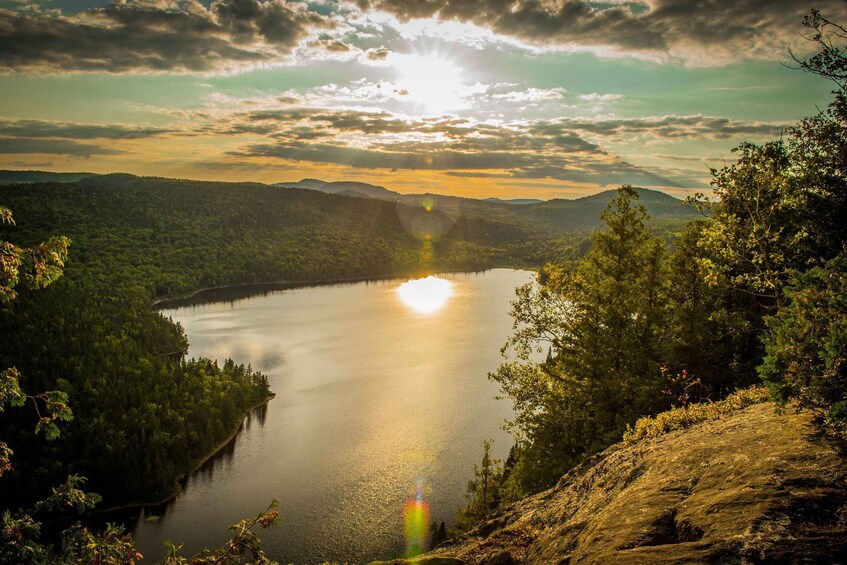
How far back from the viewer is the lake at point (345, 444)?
54.8 metres

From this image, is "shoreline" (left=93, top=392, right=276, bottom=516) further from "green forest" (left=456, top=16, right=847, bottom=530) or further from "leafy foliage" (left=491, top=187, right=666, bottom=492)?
"leafy foliage" (left=491, top=187, right=666, bottom=492)

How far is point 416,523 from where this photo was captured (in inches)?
2108

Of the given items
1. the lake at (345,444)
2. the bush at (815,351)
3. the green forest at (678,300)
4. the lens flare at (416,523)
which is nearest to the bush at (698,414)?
the green forest at (678,300)

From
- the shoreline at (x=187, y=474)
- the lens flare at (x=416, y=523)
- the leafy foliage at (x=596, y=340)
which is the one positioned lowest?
the shoreline at (x=187, y=474)

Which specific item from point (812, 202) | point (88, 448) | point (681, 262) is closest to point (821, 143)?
point (812, 202)

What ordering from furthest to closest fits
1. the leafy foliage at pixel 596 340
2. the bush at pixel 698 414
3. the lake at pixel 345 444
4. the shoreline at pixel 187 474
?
1. the shoreline at pixel 187 474
2. the lake at pixel 345 444
3. the leafy foliage at pixel 596 340
4. the bush at pixel 698 414

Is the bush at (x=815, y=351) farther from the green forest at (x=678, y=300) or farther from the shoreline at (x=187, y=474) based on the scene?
the shoreline at (x=187, y=474)

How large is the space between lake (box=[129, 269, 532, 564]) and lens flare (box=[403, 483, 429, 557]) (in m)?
0.71

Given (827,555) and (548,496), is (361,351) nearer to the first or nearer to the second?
(548,496)

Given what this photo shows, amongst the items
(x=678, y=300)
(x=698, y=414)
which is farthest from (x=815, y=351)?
(x=678, y=300)

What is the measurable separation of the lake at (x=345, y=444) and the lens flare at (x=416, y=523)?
710 mm

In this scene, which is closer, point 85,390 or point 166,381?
point 85,390

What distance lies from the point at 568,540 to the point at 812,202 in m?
14.0

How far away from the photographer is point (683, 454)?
29.7ft
